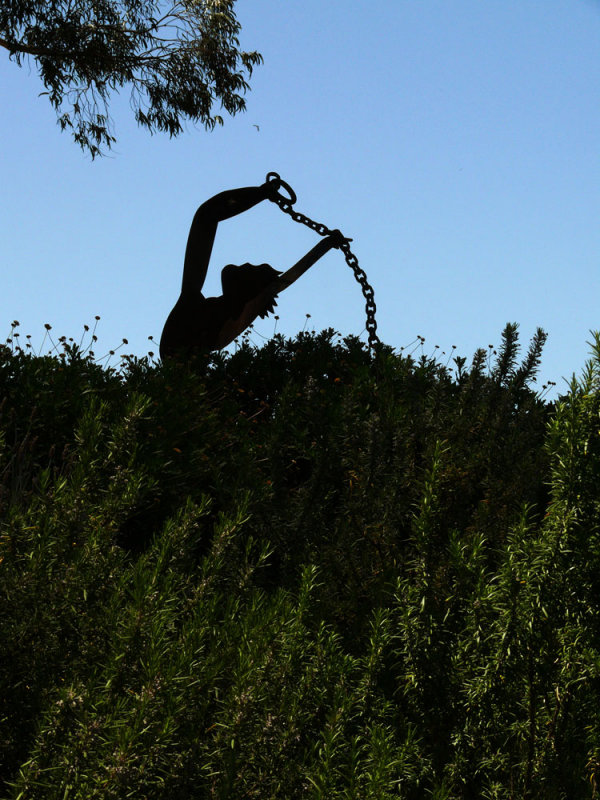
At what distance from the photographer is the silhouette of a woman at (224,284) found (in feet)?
23.9

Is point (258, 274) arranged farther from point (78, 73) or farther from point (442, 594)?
point (78, 73)

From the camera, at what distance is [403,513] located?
11.4 ft

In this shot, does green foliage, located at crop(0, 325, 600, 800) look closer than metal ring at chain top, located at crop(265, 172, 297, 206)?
Yes

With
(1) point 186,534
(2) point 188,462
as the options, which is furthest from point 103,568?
(2) point 188,462

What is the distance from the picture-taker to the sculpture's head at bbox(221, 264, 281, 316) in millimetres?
7359

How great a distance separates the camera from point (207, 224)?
739 cm

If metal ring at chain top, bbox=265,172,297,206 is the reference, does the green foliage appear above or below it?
below

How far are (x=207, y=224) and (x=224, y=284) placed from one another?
0.54 meters

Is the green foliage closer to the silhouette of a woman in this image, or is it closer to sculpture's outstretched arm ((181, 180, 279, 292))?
the silhouette of a woman

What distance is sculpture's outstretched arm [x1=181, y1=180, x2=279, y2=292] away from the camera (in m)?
7.20

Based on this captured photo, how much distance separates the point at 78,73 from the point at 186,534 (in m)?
15.8

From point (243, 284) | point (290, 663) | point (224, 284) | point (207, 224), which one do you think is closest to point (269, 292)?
point (243, 284)

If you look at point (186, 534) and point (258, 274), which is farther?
point (258, 274)

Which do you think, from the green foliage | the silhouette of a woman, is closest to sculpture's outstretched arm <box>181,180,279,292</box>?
the silhouette of a woman
